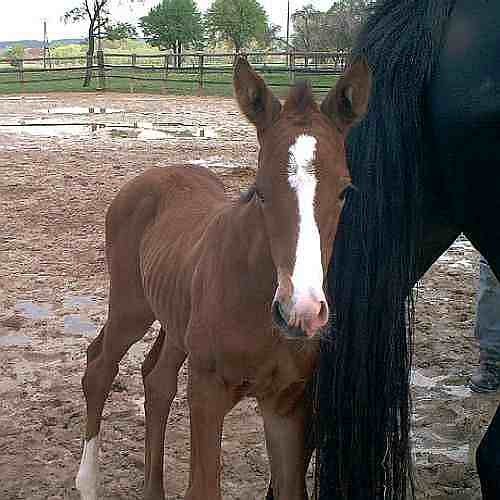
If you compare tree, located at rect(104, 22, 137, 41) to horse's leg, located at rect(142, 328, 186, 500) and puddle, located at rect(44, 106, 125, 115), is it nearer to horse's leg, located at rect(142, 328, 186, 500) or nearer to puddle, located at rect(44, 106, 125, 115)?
puddle, located at rect(44, 106, 125, 115)

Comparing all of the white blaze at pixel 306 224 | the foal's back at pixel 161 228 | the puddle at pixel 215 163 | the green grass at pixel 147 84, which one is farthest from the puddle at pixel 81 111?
the white blaze at pixel 306 224

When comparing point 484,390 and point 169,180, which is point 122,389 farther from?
point 484,390

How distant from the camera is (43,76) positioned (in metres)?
27.0

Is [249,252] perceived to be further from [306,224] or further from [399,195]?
[399,195]

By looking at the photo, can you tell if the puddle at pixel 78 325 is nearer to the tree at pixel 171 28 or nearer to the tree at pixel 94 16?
the tree at pixel 94 16

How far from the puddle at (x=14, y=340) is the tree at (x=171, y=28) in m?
46.2

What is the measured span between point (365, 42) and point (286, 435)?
4.18 ft

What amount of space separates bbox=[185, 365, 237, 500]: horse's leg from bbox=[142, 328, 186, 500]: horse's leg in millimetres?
687

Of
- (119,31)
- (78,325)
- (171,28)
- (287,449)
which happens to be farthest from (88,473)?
(171,28)

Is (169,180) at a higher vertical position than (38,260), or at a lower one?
higher

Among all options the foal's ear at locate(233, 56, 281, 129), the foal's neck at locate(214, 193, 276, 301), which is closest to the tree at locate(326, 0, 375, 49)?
the foal's neck at locate(214, 193, 276, 301)

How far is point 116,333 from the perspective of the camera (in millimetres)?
2846

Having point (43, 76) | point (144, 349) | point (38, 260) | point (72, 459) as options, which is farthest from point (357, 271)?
point (43, 76)

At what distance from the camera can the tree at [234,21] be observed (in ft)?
160
